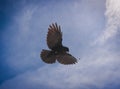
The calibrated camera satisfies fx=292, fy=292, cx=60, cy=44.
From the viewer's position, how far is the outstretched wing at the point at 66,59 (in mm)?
25638

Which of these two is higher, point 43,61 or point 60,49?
point 60,49

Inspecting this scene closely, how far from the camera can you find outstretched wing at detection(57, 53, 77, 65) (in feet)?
84.1

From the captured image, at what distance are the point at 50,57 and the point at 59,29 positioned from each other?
8.81 feet

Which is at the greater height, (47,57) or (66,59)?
(66,59)

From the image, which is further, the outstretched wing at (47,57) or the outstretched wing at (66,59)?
the outstretched wing at (66,59)

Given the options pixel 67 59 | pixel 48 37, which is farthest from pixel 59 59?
pixel 48 37

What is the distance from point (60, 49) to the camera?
2614 centimetres

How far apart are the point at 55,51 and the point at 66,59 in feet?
3.98

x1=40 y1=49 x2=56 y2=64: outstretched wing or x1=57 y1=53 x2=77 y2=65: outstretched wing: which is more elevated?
x1=57 y1=53 x2=77 y2=65: outstretched wing

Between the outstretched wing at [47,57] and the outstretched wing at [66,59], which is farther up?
the outstretched wing at [66,59]

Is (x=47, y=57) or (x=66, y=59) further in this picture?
(x=66, y=59)

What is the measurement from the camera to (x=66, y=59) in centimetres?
2588

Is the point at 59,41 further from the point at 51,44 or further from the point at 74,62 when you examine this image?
the point at 74,62

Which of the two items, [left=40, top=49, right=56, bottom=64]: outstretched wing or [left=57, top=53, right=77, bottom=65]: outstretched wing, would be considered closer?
[left=40, top=49, right=56, bottom=64]: outstretched wing
